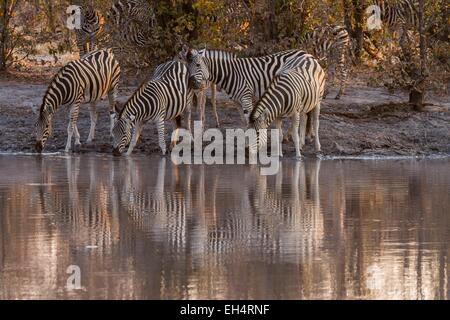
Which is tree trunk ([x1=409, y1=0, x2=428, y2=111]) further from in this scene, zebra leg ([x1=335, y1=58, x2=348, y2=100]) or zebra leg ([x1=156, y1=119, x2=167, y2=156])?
zebra leg ([x1=156, y1=119, x2=167, y2=156])

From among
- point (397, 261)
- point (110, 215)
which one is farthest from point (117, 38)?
point (397, 261)

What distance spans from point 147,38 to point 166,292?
14346 millimetres

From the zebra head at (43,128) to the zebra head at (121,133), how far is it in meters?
1.17

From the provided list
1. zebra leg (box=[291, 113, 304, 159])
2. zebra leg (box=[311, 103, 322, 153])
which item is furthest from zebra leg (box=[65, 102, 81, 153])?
zebra leg (box=[311, 103, 322, 153])

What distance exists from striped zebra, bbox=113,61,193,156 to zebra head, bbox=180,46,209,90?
0.36 ft

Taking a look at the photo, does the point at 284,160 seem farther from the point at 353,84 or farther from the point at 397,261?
the point at 397,261

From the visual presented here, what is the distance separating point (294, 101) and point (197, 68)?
6.36 ft

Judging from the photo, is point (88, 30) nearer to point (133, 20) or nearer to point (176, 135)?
point (133, 20)

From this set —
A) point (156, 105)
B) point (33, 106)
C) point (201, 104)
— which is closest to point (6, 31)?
point (33, 106)

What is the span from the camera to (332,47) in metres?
23.6

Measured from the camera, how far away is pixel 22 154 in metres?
19.4

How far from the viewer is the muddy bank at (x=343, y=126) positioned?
1983 centimetres

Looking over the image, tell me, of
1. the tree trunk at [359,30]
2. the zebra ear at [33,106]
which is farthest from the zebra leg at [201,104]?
the tree trunk at [359,30]

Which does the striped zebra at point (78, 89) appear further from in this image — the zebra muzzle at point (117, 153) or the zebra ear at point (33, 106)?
the zebra ear at point (33, 106)
